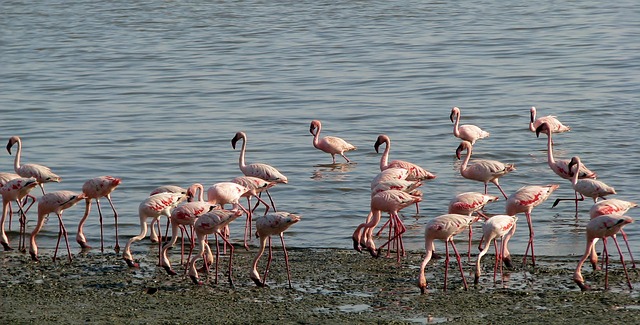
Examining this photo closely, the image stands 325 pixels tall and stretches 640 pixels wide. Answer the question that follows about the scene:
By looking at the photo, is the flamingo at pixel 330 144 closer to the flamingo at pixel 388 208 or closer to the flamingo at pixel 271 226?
the flamingo at pixel 388 208

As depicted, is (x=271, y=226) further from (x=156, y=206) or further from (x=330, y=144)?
(x=330, y=144)

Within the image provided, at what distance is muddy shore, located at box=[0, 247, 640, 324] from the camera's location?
8.22m

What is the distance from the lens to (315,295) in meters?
8.90

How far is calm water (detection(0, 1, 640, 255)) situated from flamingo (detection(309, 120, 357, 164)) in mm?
245

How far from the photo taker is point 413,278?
372 inches

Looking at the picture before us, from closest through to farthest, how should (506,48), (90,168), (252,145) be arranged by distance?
(90,168), (252,145), (506,48)

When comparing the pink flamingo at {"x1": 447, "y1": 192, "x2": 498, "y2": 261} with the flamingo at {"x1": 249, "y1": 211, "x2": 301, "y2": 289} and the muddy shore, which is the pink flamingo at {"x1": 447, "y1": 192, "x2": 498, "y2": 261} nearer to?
the muddy shore

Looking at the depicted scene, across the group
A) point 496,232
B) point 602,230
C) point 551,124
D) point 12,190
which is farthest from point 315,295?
point 551,124

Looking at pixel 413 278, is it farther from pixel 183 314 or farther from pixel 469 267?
pixel 183 314

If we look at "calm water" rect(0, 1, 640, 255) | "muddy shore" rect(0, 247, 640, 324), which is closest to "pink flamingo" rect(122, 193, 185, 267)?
"muddy shore" rect(0, 247, 640, 324)

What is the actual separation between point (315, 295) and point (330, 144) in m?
6.98

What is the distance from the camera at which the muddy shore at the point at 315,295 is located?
8219 millimetres

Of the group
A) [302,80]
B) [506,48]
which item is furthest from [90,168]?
[506,48]

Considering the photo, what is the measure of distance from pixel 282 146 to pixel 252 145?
45 cm
